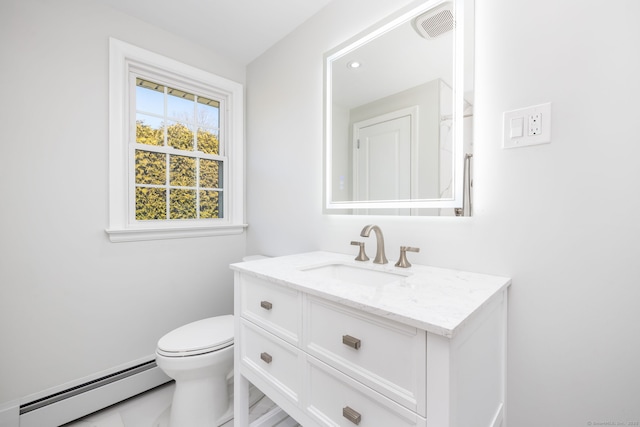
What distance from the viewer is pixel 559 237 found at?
916 mm

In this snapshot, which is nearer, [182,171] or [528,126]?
[528,126]

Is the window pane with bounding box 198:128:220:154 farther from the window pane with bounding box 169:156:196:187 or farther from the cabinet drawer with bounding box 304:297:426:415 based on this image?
the cabinet drawer with bounding box 304:297:426:415

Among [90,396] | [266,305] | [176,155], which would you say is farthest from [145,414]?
[176,155]

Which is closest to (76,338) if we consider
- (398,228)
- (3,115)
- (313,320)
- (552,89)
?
(3,115)

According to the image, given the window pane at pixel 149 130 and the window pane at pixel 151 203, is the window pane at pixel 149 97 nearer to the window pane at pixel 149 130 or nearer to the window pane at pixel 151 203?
the window pane at pixel 149 130

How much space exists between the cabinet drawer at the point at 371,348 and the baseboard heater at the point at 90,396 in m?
1.53

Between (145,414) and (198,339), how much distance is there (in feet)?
2.13

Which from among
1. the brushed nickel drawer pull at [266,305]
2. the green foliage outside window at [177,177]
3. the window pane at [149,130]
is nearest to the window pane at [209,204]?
the green foliage outside window at [177,177]

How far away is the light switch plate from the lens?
930 mm

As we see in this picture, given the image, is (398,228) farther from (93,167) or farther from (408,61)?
(93,167)

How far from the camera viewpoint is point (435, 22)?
119 centimetres

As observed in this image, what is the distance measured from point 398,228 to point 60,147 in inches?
76.9

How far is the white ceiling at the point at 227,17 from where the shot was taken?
1678mm

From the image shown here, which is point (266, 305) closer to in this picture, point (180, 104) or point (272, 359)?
point (272, 359)
